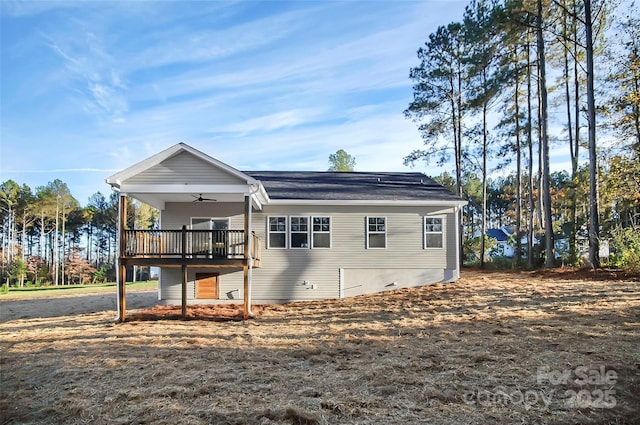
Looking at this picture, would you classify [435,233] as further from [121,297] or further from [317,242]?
[121,297]

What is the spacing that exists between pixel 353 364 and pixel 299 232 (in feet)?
27.7

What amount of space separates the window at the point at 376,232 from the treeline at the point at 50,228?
3358cm

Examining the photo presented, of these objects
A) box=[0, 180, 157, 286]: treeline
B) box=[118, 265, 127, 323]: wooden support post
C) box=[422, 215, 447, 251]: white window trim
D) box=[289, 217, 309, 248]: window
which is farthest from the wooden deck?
box=[0, 180, 157, 286]: treeline

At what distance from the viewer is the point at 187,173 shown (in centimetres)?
1264

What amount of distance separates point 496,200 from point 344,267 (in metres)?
49.2

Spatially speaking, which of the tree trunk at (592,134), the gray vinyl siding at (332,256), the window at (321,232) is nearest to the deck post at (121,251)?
the gray vinyl siding at (332,256)

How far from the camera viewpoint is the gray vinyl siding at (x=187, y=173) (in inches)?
494

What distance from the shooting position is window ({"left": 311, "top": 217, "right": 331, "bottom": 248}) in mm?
15594

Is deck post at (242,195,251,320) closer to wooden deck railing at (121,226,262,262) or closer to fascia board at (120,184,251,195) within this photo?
wooden deck railing at (121,226,262,262)

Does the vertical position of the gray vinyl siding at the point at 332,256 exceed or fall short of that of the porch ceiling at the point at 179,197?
it falls short

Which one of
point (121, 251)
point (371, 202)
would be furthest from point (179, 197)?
point (371, 202)

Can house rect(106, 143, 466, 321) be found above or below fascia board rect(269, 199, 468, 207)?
below

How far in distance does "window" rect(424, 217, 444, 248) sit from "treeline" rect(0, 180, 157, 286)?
3499cm

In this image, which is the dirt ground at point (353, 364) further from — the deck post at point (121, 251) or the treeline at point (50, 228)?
the treeline at point (50, 228)
